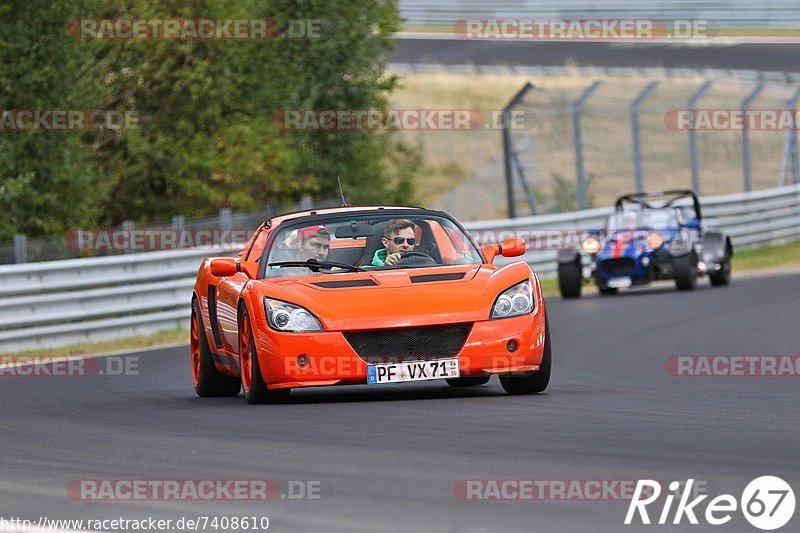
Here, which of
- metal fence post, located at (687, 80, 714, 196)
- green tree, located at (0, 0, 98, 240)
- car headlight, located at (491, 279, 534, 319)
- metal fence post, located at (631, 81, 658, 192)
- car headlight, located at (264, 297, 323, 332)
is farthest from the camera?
metal fence post, located at (687, 80, 714, 196)

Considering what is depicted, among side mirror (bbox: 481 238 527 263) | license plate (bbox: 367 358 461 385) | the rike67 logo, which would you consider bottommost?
license plate (bbox: 367 358 461 385)

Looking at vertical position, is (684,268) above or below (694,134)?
below

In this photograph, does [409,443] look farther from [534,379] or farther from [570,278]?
[570,278]

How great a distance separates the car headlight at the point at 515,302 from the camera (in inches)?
396

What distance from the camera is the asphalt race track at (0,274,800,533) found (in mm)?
6180

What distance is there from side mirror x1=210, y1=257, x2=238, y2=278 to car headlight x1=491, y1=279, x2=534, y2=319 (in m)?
1.87

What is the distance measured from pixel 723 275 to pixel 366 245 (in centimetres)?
1302

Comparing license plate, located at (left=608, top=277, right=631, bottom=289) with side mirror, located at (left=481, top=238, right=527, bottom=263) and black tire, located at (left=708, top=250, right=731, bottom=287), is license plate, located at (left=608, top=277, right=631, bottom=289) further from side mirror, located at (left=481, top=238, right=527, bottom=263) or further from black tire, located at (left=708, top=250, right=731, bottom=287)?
side mirror, located at (left=481, top=238, right=527, bottom=263)

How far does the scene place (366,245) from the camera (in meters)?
11.1

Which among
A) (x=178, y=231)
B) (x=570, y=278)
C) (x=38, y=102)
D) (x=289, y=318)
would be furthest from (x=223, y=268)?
(x=38, y=102)

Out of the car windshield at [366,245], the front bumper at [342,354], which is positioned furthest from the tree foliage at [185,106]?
the front bumper at [342,354]

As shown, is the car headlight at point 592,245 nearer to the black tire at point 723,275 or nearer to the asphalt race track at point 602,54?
the black tire at point 723,275

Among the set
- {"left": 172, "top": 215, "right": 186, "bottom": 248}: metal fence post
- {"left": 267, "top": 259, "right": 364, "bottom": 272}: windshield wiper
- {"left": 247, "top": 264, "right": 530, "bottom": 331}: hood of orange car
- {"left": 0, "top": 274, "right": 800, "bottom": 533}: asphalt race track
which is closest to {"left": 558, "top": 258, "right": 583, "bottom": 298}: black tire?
{"left": 172, "top": 215, "right": 186, "bottom": 248}: metal fence post

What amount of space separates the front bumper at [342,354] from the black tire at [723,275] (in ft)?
44.5
